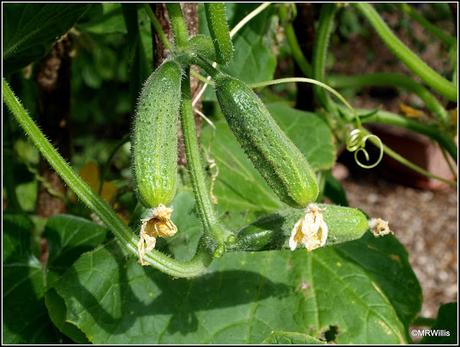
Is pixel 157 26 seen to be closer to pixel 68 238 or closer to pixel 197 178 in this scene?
pixel 197 178

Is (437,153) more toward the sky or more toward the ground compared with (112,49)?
more toward the ground

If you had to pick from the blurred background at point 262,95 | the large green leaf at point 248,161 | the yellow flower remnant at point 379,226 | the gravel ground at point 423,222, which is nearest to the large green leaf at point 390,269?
the large green leaf at point 248,161

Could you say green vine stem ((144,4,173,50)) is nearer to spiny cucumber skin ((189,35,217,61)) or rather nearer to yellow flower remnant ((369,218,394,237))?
spiny cucumber skin ((189,35,217,61))

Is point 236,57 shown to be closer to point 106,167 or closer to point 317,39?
point 317,39

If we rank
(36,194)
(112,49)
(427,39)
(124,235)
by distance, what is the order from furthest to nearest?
(427,39), (112,49), (36,194), (124,235)

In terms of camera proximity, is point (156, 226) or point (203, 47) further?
point (203, 47)

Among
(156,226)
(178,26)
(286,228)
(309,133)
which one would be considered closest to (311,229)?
(286,228)

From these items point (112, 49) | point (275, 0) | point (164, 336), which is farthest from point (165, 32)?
point (112, 49)
